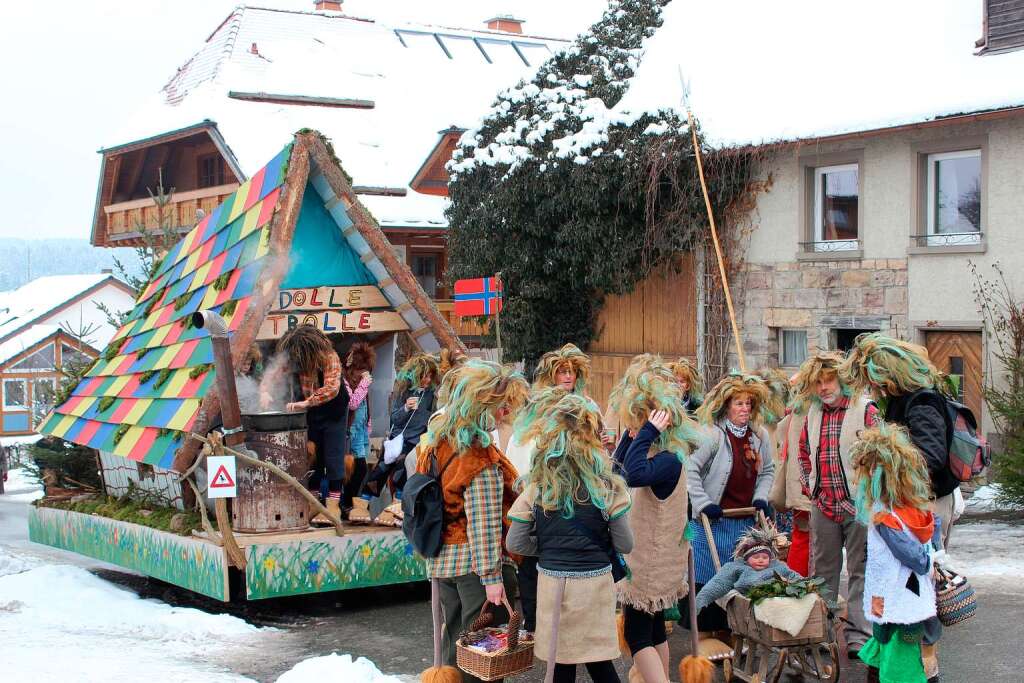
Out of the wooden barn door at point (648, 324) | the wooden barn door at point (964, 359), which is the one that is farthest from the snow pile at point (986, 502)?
the wooden barn door at point (648, 324)

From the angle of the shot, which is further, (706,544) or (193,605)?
(193,605)

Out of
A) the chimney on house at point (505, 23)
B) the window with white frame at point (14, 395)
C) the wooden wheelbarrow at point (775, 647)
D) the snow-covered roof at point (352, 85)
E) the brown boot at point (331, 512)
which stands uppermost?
the chimney on house at point (505, 23)

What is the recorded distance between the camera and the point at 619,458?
270 inches

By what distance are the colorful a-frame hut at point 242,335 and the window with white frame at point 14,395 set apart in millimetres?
31845

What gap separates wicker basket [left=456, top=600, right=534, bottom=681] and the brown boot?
315 cm

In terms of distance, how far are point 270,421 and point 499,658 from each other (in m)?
3.85

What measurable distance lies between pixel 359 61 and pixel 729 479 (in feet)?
92.6

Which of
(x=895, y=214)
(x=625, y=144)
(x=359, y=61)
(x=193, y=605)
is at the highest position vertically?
(x=359, y=61)

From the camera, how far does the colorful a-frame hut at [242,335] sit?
8.90 metres

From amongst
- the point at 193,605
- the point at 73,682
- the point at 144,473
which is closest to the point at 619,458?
the point at 73,682

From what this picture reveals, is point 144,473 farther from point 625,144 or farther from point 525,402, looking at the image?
point 625,144

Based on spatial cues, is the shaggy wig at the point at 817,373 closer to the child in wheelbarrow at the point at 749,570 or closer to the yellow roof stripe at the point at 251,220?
the child in wheelbarrow at the point at 749,570

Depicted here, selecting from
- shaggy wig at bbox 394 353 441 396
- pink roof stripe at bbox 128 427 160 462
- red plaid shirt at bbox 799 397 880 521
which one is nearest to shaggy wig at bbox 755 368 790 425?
red plaid shirt at bbox 799 397 880 521

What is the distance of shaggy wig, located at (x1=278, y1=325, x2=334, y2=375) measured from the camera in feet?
32.2
